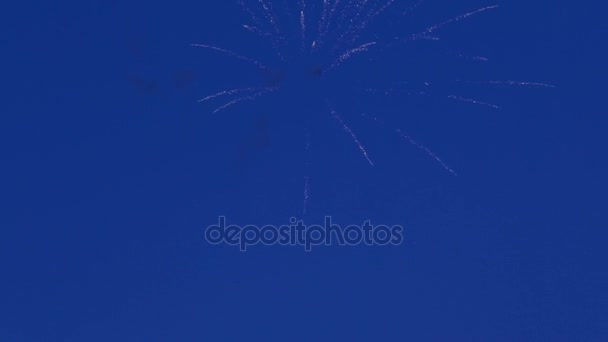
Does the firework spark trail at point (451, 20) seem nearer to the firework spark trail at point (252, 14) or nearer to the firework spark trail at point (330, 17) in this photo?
the firework spark trail at point (330, 17)

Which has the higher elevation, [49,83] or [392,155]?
[49,83]

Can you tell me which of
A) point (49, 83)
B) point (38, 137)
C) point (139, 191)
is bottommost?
point (139, 191)

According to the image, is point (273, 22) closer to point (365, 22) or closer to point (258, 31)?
point (258, 31)

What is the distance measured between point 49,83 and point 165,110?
0.84ft

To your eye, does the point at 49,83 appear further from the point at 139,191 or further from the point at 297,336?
the point at 297,336

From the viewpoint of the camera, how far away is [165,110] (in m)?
1.51

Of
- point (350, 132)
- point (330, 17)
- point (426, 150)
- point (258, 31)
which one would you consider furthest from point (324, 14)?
point (426, 150)

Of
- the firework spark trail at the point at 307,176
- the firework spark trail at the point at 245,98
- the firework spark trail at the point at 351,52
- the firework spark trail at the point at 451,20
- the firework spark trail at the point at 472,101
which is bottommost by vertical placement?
the firework spark trail at the point at 307,176

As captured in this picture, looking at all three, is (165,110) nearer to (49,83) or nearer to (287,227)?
(49,83)

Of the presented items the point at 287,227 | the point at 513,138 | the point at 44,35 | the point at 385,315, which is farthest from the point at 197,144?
the point at 513,138

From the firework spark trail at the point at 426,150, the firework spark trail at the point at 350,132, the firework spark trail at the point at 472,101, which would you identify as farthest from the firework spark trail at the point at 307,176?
the firework spark trail at the point at 472,101

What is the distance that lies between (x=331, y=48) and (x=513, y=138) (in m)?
0.43

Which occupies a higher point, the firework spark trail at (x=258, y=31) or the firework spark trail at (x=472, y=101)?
the firework spark trail at (x=258, y=31)

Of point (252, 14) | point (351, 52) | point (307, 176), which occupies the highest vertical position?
point (252, 14)
